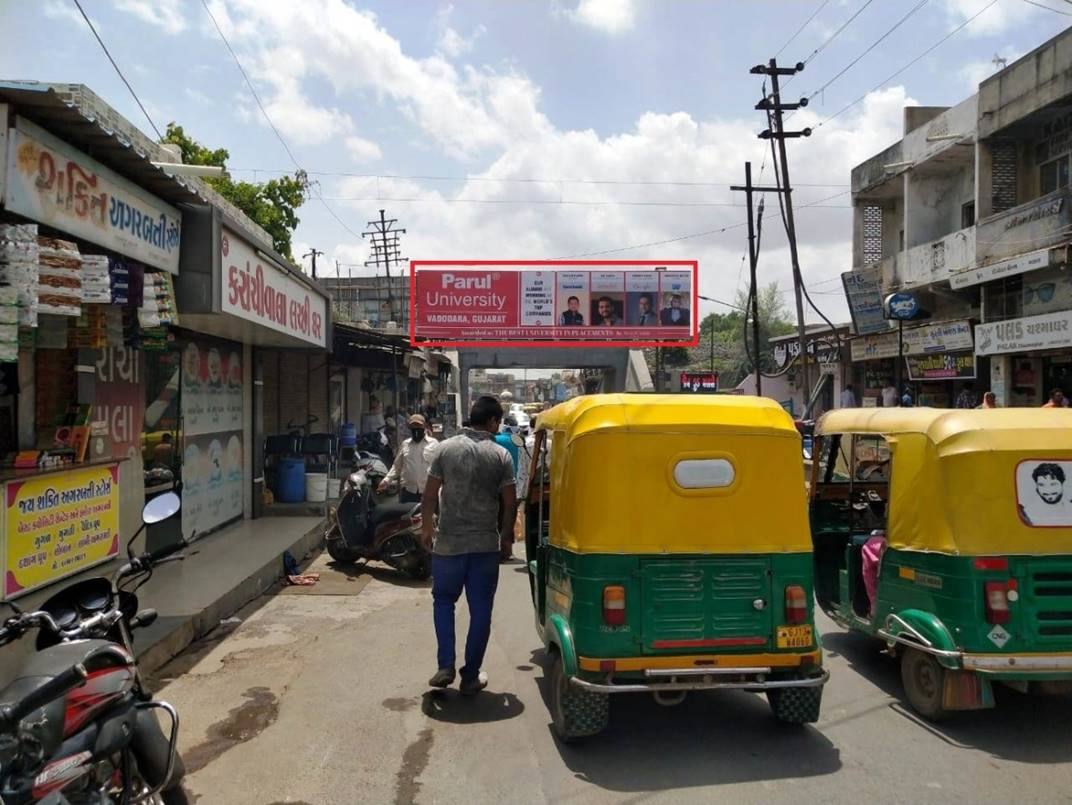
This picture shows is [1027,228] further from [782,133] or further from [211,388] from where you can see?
[211,388]

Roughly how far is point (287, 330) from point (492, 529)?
236 inches

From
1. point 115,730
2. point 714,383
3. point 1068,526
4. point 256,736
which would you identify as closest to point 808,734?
point 1068,526

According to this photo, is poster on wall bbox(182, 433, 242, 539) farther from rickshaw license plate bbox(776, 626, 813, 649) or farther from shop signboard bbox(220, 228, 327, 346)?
rickshaw license plate bbox(776, 626, 813, 649)

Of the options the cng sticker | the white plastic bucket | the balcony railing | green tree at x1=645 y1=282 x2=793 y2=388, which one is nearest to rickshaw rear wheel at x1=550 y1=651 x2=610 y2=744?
the cng sticker

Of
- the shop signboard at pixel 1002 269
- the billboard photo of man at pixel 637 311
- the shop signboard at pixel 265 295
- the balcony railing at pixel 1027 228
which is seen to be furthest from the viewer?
the billboard photo of man at pixel 637 311

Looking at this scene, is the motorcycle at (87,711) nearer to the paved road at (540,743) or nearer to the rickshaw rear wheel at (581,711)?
the paved road at (540,743)

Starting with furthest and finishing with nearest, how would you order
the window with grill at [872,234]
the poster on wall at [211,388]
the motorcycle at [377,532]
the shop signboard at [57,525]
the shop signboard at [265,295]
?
the window with grill at [872,234] → the poster on wall at [211,388] → the motorcycle at [377,532] → the shop signboard at [265,295] → the shop signboard at [57,525]

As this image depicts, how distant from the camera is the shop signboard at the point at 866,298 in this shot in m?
23.7

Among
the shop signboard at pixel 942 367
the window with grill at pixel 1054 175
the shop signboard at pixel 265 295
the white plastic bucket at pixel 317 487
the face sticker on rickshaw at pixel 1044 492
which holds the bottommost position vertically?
the white plastic bucket at pixel 317 487

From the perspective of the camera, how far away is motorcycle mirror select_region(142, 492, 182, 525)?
355 centimetres

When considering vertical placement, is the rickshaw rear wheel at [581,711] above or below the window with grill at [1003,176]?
below

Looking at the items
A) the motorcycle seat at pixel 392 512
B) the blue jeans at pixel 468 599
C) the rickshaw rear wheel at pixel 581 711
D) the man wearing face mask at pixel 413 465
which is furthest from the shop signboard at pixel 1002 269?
the rickshaw rear wheel at pixel 581 711

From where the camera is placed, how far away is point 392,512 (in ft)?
30.3

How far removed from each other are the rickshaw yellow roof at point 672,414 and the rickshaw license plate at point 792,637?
103 cm
